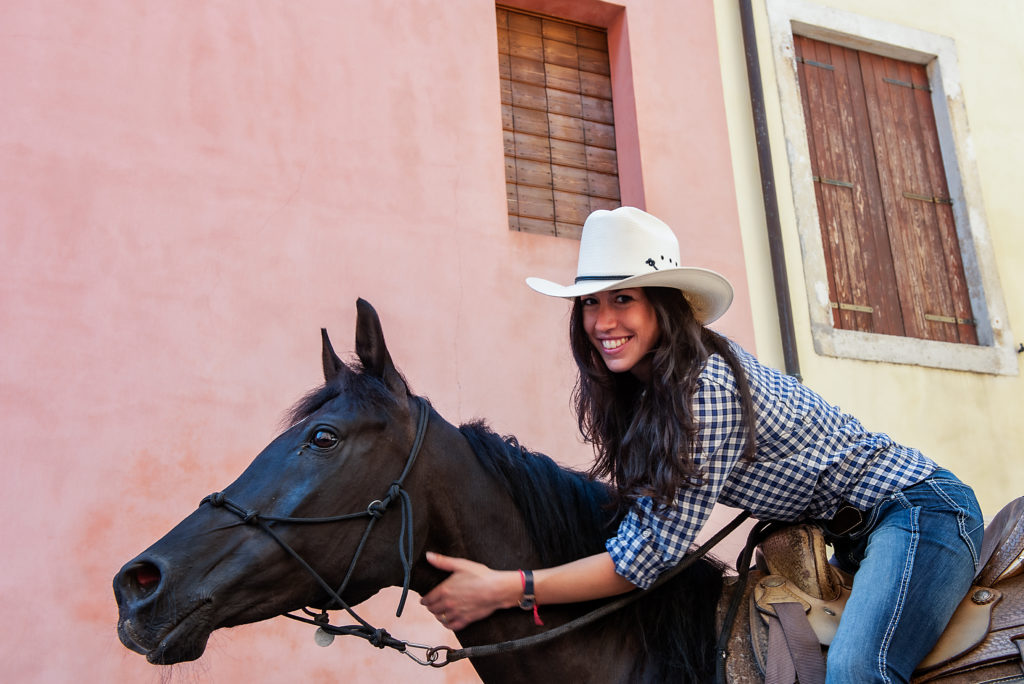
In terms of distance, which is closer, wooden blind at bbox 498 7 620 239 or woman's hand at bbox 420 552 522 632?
woman's hand at bbox 420 552 522 632

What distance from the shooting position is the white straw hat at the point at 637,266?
294 centimetres

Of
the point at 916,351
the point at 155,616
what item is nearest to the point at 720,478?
the point at 155,616

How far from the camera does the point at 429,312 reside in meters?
5.41

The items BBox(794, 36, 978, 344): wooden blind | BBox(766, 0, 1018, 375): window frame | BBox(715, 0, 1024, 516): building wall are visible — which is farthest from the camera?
BBox(794, 36, 978, 344): wooden blind

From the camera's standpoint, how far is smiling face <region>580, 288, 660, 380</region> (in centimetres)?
296

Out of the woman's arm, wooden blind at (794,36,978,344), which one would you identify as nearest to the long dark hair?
the woman's arm

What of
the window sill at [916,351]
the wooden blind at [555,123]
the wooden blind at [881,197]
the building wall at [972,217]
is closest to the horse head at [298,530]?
the wooden blind at [555,123]

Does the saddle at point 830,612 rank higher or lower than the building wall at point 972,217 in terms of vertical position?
lower

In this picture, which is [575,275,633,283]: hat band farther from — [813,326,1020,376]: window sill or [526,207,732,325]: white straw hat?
[813,326,1020,376]: window sill

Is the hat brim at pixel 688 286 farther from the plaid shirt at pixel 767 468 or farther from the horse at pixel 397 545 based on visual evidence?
the horse at pixel 397 545

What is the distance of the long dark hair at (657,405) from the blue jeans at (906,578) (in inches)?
17.1

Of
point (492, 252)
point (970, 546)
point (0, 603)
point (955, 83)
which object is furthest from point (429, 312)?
point (955, 83)

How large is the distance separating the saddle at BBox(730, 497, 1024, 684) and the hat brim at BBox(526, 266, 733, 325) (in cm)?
68

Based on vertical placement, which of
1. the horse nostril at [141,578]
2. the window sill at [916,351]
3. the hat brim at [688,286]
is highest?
the window sill at [916,351]
